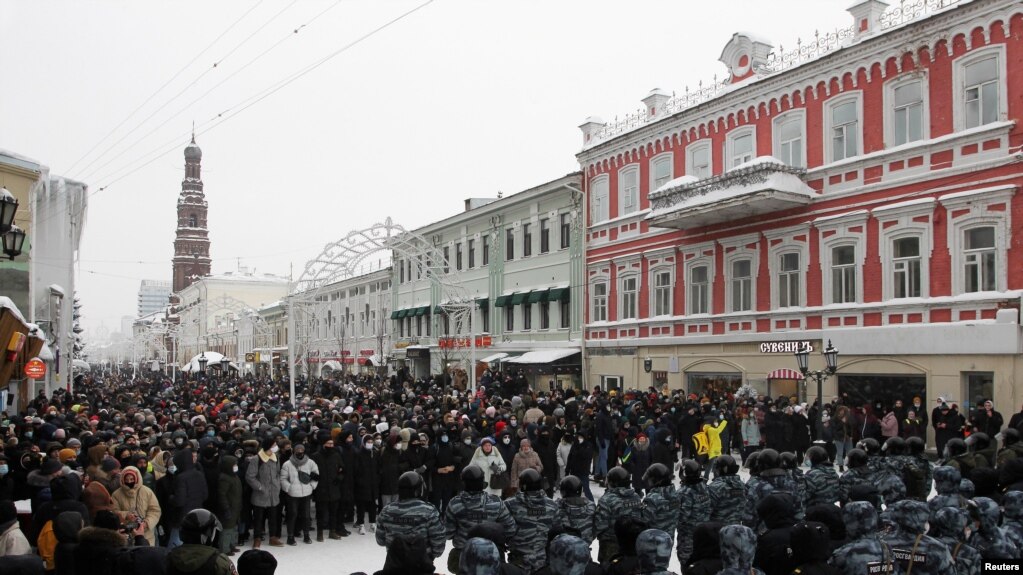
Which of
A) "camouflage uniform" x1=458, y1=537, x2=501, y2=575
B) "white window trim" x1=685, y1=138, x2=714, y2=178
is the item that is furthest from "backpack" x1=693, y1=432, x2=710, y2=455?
"white window trim" x1=685, y1=138, x2=714, y2=178

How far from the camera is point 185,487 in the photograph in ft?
35.7

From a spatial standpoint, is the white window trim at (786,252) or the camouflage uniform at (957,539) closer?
the camouflage uniform at (957,539)

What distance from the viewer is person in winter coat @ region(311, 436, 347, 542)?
12836mm

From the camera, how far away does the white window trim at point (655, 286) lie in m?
29.1

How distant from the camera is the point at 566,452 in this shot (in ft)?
49.6

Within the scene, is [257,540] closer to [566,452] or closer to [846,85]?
[566,452]

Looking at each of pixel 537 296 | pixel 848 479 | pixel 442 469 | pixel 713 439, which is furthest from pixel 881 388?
pixel 537 296

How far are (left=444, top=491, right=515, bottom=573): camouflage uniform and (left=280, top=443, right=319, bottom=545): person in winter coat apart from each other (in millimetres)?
5188

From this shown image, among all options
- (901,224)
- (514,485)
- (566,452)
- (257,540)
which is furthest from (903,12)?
(257,540)

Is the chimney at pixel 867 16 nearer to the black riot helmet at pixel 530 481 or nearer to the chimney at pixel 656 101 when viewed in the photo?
the chimney at pixel 656 101

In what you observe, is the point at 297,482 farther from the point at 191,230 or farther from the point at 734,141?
the point at 191,230

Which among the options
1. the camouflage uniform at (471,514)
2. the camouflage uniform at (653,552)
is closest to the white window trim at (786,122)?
the camouflage uniform at (471,514)

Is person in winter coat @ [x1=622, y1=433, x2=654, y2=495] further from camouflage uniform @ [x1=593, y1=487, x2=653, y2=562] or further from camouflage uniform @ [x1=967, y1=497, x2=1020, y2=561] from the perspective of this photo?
camouflage uniform @ [x1=967, y1=497, x2=1020, y2=561]

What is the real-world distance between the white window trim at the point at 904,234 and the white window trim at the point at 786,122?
10.9 ft
